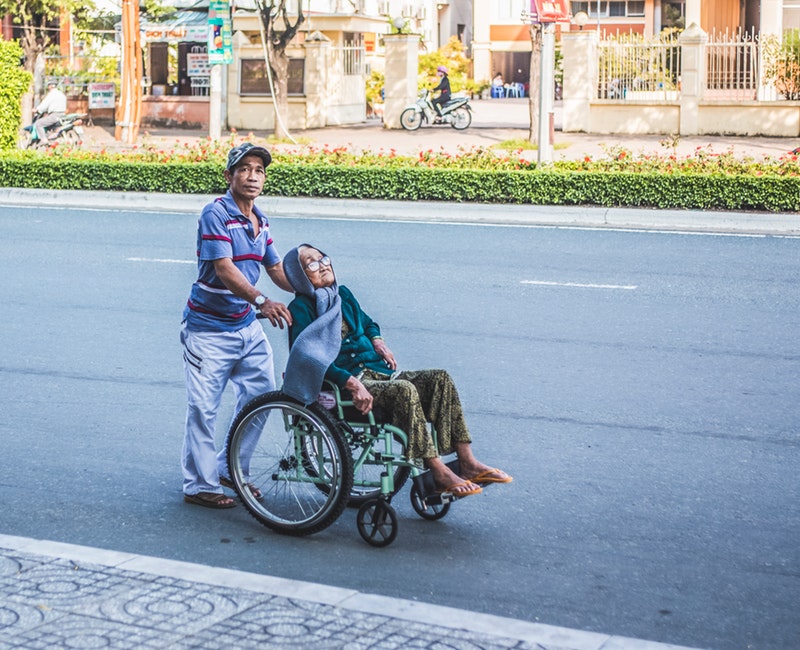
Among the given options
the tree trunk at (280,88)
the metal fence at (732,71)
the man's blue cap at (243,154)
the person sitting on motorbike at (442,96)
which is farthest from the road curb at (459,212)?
the person sitting on motorbike at (442,96)

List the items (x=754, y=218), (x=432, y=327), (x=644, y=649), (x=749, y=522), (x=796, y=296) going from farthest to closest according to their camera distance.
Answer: (x=754, y=218) < (x=796, y=296) < (x=432, y=327) < (x=749, y=522) < (x=644, y=649)

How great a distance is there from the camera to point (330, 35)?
38.7 m

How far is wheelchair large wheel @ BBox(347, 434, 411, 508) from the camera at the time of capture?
594 cm

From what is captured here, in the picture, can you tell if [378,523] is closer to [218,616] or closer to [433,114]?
[218,616]

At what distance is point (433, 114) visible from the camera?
3622cm

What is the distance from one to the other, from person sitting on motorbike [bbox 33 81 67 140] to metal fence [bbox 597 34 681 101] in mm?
12660

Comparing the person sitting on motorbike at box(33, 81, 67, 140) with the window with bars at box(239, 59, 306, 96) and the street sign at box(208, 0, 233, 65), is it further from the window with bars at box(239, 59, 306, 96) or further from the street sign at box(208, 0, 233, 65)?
the window with bars at box(239, 59, 306, 96)

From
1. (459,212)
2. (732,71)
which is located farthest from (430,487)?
(732,71)

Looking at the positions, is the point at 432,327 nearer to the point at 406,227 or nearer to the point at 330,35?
the point at 406,227

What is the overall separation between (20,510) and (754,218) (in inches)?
502

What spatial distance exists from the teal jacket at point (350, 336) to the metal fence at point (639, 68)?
26.5 m

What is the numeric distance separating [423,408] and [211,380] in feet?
3.45

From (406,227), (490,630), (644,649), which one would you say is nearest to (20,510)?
(490,630)

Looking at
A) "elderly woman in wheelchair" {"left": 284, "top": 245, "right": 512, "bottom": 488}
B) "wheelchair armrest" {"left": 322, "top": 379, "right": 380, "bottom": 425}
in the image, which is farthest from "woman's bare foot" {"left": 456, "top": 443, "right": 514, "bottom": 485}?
"wheelchair armrest" {"left": 322, "top": 379, "right": 380, "bottom": 425}
